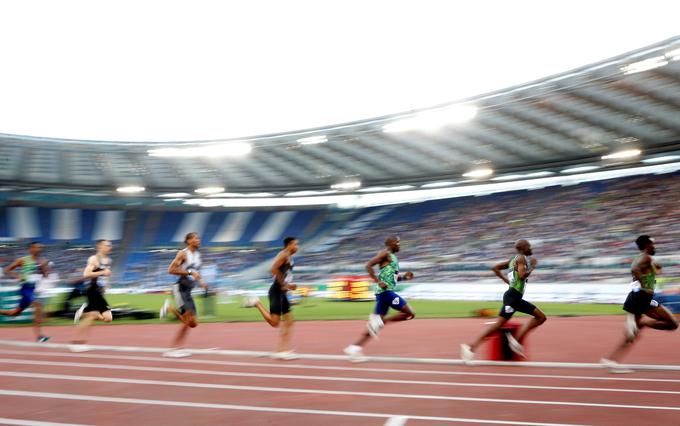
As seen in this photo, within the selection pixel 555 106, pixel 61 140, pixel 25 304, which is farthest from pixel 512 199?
pixel 25 304

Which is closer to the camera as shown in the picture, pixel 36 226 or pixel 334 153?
pixel 334 153

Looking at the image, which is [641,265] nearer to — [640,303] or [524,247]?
[640,303]

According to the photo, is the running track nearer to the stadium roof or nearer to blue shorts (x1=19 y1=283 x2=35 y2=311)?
blue shorts (x1=19 y1=283 x2=35 y2=311)

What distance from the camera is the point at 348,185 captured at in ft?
142

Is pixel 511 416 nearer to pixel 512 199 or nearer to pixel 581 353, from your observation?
pixel 581 353

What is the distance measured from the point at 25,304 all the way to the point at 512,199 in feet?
→ 101

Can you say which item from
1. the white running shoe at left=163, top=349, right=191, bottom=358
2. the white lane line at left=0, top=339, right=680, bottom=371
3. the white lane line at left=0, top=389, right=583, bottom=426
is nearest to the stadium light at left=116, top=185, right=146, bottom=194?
the white lane line at left=0, top=339, right=680, bottom=371

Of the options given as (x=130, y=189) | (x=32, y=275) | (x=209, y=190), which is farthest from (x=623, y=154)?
(x=130, y=189)

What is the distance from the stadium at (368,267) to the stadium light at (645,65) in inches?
3.9

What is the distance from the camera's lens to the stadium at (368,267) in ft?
20.5

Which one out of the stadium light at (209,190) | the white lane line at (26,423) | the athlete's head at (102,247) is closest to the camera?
the white lane line at (26,423)

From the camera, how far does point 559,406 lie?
554 cm

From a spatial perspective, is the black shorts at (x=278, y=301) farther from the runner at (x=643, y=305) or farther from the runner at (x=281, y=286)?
the runner at (x=643, y=305)

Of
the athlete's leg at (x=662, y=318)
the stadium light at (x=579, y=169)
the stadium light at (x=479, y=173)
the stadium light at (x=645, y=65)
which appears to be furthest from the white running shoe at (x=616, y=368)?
the stadium light at (x=479, y=173)
